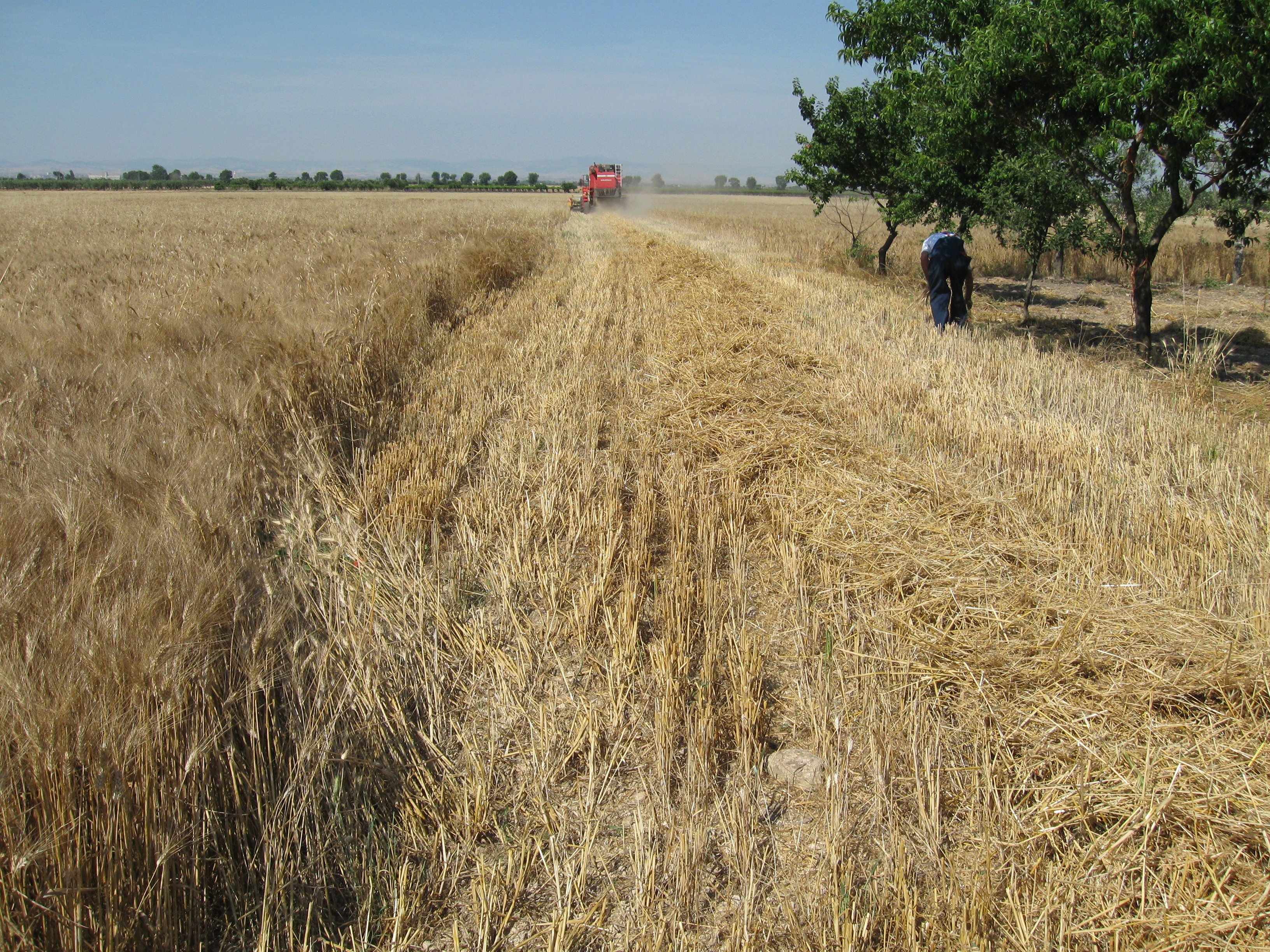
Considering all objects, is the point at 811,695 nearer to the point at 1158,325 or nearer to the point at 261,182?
the point at 1158,325

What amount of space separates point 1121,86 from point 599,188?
149 feet

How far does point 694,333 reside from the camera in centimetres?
884

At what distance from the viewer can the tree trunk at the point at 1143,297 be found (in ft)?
29.4

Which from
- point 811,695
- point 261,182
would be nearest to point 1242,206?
point 811,695

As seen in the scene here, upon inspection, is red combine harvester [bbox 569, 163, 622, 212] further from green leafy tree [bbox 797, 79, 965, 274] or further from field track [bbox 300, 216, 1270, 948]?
field track [bbox 300, 216, 1270, 948]

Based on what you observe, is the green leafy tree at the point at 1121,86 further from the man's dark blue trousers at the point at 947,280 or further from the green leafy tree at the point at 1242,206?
the man's dark blue trousers at the point at 947,280

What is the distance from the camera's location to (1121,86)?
287 inches

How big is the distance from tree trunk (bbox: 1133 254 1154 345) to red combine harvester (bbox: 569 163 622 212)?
4254 centimetres

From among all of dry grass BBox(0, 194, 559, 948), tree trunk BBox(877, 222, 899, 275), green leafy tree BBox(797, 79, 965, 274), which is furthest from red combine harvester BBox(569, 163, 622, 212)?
dry grass BBox(0, 194, 559, 948)

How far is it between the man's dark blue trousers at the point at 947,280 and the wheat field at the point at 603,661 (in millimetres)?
3593

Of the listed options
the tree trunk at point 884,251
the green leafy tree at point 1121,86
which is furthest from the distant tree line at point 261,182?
the green leafy tree at point 1121,86

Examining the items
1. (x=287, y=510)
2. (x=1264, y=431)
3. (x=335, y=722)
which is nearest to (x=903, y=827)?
(x=335, y=722)

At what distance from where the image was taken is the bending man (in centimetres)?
927

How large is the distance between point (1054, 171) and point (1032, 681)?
1076 centimetres
